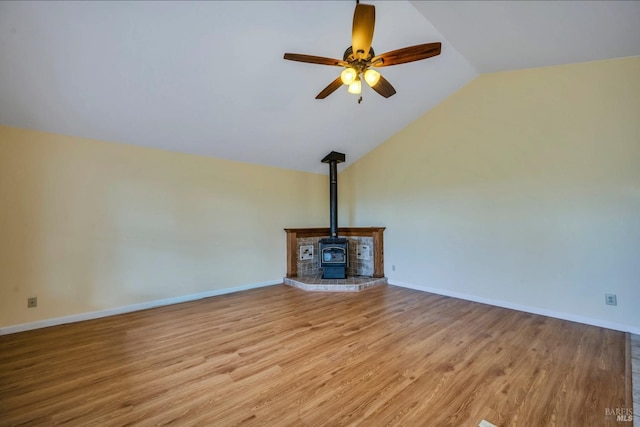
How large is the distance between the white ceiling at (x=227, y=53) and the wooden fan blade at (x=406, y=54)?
2.32 feet

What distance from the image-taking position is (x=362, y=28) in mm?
1945

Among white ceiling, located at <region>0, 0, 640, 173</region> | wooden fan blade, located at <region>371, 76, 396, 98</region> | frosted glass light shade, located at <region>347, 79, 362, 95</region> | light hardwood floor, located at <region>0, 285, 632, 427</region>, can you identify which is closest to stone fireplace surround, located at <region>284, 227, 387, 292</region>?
light hardwood floor, located at <region>0, 285, 632, 427</region>

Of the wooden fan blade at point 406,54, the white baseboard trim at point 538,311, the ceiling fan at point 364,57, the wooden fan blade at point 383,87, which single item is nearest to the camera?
the ceiling fan at point 364,57

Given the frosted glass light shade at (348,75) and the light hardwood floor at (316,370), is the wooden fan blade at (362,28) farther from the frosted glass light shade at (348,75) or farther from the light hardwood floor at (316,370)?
the light hardwood floor at (316,370)

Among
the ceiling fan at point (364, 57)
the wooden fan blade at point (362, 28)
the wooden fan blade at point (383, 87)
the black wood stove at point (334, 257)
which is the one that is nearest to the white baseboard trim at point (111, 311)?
the black wood stove at point (334, 257)

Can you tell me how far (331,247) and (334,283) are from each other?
698 millimetres

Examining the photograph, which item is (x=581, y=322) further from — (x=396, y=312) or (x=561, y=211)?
(x=396, y=312)

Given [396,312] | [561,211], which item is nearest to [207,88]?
[396,312]

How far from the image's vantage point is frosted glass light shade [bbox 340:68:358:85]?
2268 mm

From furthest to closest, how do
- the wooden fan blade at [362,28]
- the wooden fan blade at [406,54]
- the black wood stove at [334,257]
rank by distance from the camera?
the black wood stove at [334,257], the wooden fan blade at [406,54], the wooden fan blade at [362,28]

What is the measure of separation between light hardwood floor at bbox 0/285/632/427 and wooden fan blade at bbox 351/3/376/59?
2.62 metres

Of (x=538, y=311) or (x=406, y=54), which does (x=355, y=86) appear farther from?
(x=538, y=311)

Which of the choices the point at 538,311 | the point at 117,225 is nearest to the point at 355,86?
the point at 117,225

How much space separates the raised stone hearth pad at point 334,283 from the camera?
4.52 metres
